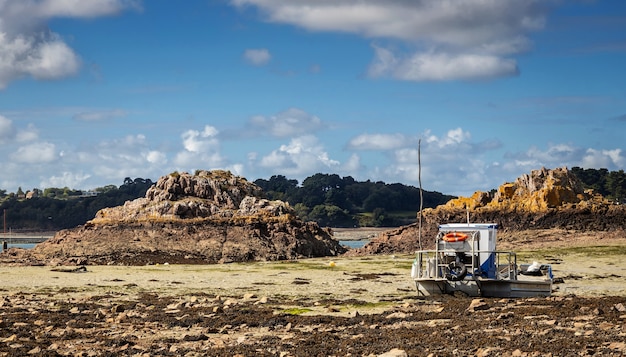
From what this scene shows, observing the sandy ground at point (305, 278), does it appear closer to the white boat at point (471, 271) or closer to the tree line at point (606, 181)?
the white boat at point (471, 271)

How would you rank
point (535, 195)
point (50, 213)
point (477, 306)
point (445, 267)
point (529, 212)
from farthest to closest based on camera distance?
point (50, 213) → point (535, 195) → point (529, 212) → point (445, 267) → point (477, 306)

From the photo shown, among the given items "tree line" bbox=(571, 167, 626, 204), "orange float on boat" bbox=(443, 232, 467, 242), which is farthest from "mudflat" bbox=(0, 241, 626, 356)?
"tree line" bbox=(571, 167, 626, 204)

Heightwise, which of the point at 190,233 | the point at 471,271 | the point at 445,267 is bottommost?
the point at 471,271

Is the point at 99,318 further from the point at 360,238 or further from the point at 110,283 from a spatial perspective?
the point at 360,238

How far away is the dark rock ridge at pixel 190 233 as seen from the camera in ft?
189

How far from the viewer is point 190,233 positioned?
60812 mm

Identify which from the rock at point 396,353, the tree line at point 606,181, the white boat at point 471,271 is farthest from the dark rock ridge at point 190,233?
the tree line at point 606,181

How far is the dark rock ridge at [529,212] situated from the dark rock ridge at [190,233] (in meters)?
5.53

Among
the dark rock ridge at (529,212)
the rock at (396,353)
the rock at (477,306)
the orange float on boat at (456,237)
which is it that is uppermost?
the dark rock ridge at (529,212)

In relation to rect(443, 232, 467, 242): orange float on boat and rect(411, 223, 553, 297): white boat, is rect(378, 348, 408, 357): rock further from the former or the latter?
rect(443, 232, 467, 242): orange float on boat

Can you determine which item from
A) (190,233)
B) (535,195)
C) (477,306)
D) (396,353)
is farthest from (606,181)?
(396,353)

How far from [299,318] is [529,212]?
4201cm

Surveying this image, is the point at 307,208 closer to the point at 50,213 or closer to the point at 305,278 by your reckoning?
the point at 50,213

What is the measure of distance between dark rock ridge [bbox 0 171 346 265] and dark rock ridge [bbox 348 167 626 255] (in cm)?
553
